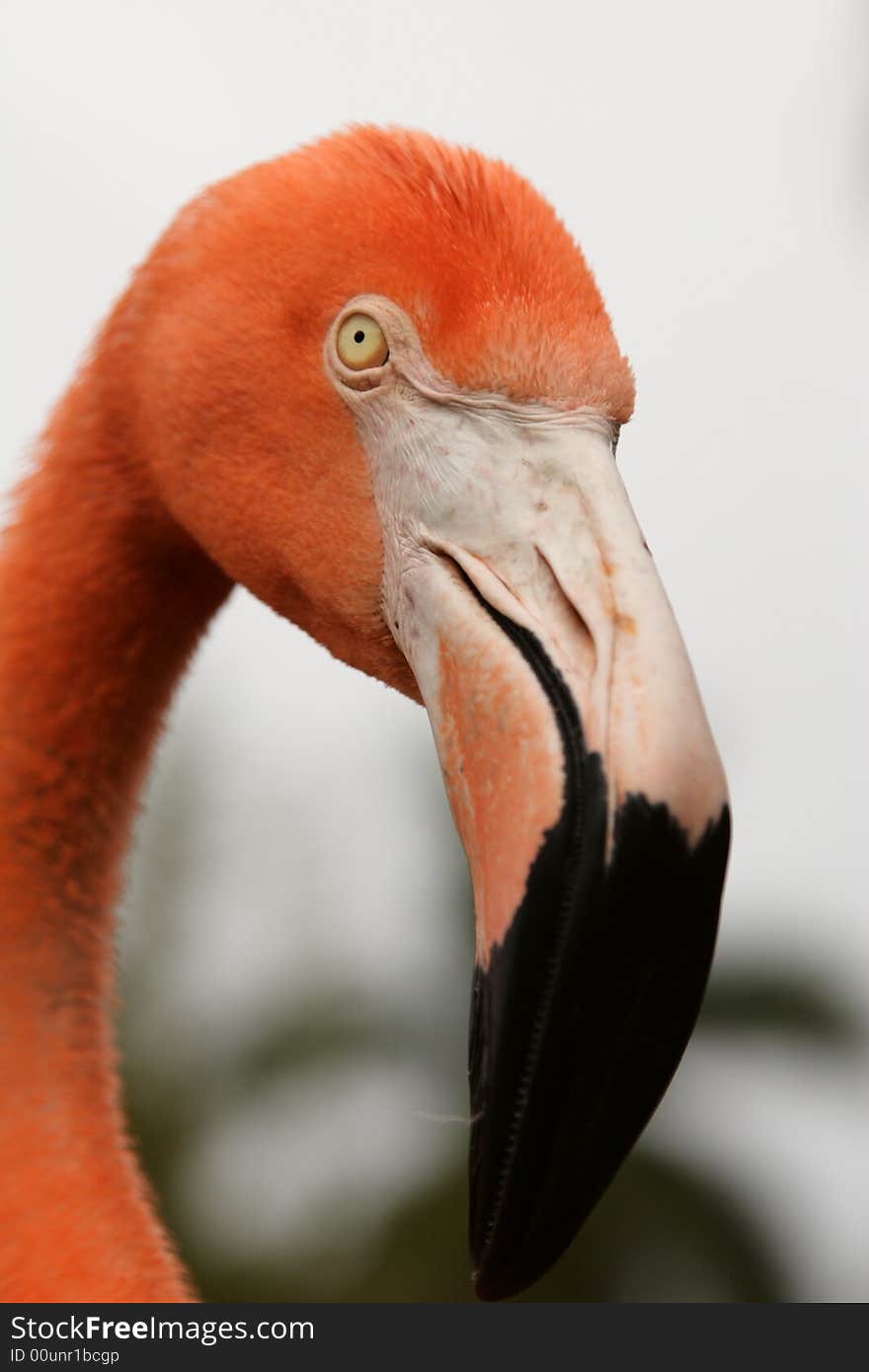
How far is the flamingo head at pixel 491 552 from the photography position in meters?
1.20

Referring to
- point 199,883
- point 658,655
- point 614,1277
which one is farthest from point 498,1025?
point 199,883

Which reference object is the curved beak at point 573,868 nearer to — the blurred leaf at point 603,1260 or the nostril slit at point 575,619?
the nostril slit at point 575,619

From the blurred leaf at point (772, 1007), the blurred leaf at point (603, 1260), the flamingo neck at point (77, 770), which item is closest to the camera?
the flamingo neck at point (77, 770)

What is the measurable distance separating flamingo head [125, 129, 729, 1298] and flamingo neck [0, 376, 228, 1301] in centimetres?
12

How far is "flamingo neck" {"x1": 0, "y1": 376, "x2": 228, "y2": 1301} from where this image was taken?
5.39ft

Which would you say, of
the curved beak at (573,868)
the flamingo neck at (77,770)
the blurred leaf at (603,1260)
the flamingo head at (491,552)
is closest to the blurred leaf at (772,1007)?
the blurred leaf at (603,1260)

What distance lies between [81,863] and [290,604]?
44cm

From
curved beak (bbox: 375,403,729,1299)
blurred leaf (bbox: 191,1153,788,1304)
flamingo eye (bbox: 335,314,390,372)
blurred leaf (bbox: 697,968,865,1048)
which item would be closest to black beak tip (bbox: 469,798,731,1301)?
curved beak (bbox: 375,403,729,1299)

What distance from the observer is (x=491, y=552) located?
4.52ft

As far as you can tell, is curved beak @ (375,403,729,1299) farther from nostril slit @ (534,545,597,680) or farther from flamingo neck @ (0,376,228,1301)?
flamingo neck @ (0,376,228,1301)

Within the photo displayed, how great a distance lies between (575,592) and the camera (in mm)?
1291

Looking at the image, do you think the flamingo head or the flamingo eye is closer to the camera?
the flamingo head

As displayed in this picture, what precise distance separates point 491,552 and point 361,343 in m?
0.28

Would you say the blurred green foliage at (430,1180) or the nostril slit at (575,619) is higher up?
the nostril slit at (575,619)
